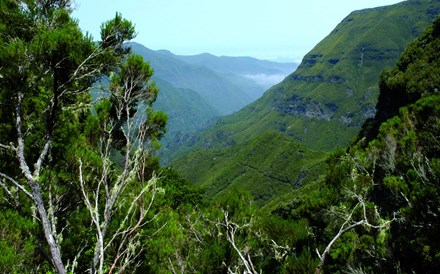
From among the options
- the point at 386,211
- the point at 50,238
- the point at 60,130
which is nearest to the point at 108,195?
the point at 50,238

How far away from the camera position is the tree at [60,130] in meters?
7.23

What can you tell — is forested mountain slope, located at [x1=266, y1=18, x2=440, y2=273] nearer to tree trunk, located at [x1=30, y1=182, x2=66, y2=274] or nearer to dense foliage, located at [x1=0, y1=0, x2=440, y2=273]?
dense foliage, located at [x1=0, y1=0, x2=440, y2=273]

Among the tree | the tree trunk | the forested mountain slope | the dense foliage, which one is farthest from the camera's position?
the forested mountain slope

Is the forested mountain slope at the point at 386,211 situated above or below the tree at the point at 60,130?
below

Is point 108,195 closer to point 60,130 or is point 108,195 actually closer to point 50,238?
point 50,238

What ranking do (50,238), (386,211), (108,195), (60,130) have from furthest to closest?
(386,211) → (60,130) → (108,195) → (50,238)

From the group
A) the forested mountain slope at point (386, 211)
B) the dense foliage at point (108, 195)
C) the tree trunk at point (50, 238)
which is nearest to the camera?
the tree trunk at point (50, 238)

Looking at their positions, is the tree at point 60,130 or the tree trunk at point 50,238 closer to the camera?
the tree trunk at point 50,238

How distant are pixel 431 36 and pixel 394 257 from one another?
93703 millimetres

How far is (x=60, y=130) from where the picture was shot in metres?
10.5

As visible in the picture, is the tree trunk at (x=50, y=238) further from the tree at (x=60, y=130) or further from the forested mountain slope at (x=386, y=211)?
the forested mountain slope at (x=386, y=211)

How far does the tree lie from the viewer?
723 cm

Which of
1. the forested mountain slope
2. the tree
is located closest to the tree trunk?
the tree

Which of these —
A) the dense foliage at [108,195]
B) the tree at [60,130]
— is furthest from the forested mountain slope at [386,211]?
the tree at [60,130]
